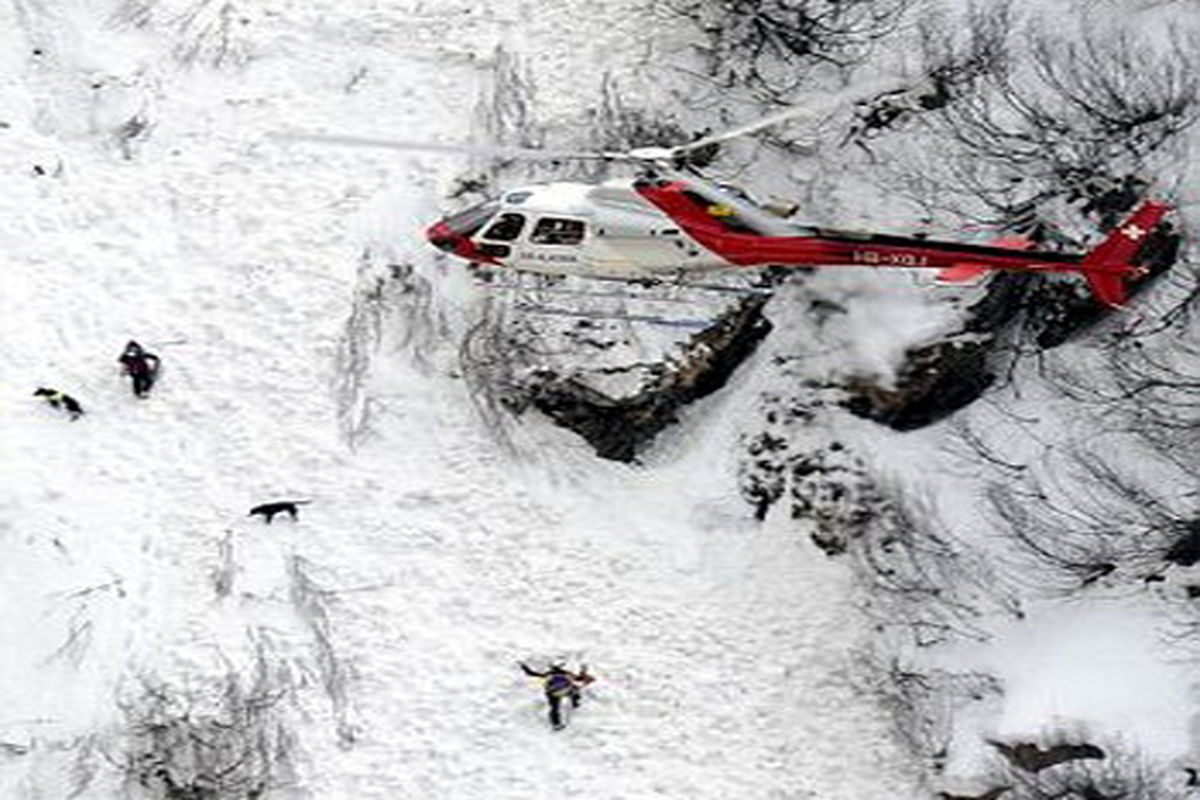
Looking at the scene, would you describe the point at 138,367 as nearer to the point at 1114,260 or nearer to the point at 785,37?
the point at 785,37

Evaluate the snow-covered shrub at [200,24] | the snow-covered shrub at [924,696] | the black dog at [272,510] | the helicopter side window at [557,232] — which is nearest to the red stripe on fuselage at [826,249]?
the helicopter side window at [557,232]

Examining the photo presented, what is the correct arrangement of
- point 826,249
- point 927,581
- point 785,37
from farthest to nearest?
1. point 785,37
2. point 927,581
3. point 826,249

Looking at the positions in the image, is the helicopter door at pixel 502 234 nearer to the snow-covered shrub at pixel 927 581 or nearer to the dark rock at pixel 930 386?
the dark rock at pixel 930 386

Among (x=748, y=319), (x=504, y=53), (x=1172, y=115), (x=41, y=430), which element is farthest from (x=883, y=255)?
(x=41, y=430)

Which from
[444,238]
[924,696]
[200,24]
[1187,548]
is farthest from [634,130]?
[1187,548]

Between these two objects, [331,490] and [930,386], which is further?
[930,386]

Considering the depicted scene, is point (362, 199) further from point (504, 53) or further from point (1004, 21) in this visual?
point (1004, 21)
